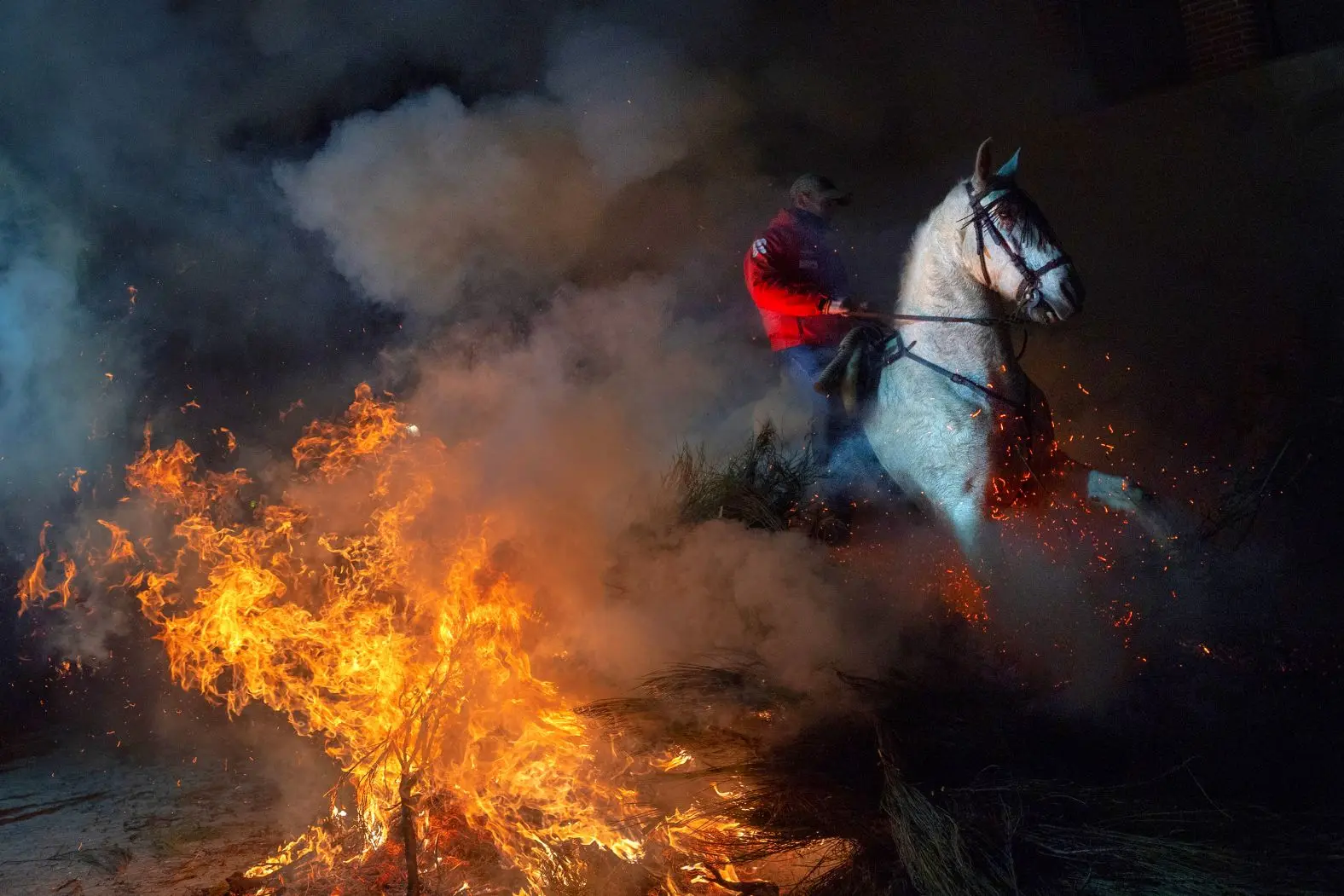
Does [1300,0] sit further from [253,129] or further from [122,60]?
[122,60]

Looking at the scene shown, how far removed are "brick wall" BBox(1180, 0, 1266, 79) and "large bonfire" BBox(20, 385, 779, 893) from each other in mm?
7713

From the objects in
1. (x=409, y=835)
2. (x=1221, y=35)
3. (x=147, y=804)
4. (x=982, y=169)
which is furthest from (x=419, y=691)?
(x=1221, y=35)

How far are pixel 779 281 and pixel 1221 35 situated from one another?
5.55 m

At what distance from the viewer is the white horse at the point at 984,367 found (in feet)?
14.8

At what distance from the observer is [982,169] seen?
182 inches

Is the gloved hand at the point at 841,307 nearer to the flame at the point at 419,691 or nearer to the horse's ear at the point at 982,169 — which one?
the horse's ear at the point at 982,169

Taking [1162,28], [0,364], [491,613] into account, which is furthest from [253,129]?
[1162,28]

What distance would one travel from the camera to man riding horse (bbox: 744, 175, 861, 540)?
5645mm

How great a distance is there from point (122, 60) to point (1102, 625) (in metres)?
8.33

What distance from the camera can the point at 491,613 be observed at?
4895 mm

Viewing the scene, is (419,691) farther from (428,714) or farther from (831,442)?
(831,442)

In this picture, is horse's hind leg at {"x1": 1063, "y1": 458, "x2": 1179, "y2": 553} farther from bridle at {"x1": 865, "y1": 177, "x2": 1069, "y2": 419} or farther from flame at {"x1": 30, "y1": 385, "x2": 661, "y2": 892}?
flame at {"x1": 30, "y1": 385, "x2": 661, "y2": 892}

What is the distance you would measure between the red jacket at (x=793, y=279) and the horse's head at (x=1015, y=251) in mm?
1167

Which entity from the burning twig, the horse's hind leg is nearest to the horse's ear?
the horse's hind leg
